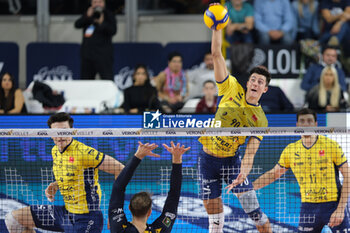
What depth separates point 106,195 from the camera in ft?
32.0

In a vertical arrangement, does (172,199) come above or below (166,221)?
above

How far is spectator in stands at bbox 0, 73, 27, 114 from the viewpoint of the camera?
1207 cm

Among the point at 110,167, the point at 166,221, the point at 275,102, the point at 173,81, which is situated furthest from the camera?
the point at 173,81

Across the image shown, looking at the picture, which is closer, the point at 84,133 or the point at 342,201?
the point at 84,133

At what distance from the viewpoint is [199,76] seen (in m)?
14.2

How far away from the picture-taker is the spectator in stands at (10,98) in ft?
39.6

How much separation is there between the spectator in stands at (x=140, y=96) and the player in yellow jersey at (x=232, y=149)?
3.84 meters

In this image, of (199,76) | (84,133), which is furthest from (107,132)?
(199,76)

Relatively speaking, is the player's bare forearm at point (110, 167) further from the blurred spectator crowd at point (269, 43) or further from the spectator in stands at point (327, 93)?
the spectator in stands at point (327, 93)

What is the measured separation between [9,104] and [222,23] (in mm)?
5809

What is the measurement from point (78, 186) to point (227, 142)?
5.87 ft

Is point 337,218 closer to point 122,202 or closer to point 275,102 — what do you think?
point 122,202

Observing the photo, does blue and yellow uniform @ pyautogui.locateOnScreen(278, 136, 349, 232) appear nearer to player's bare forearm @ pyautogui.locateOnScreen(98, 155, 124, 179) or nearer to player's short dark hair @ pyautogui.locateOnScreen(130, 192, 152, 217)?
player's bare forearm @ pyautogui.locateOnScreen(98, 155, 124, 179)

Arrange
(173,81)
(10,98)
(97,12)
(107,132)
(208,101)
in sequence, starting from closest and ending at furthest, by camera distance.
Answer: (107,132) → (208,101) → (10,98) → (173,81) → (97,12)
